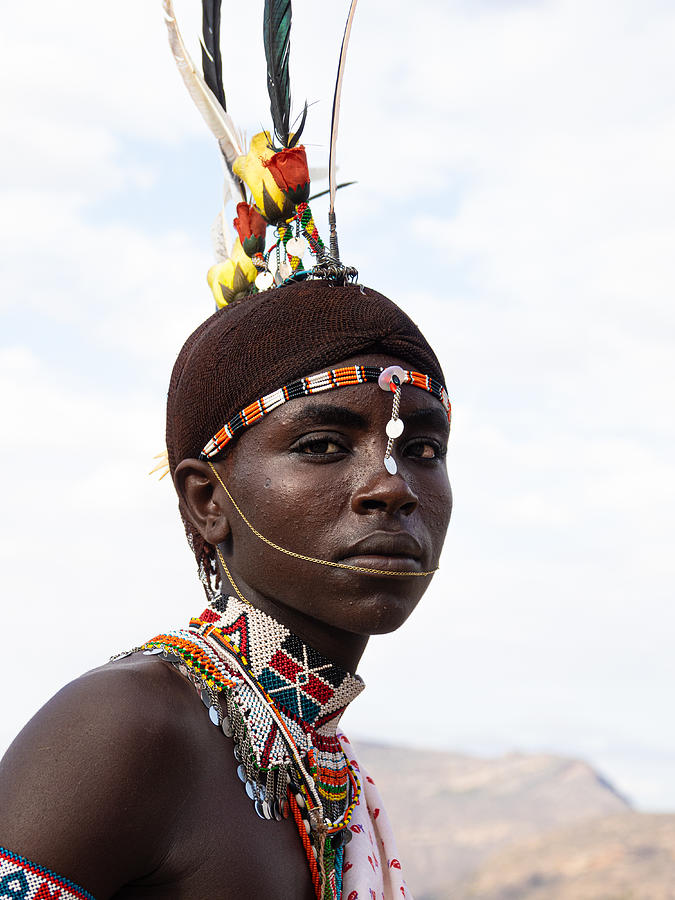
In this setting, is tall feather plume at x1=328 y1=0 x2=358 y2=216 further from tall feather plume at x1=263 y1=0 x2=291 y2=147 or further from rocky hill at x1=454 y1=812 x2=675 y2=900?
rocky hill at x1=454 y1=812 x2=675 y2=900

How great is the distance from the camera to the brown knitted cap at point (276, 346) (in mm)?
3260

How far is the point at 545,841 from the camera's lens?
14945 millimetres

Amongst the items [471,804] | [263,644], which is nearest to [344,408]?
[263,644]

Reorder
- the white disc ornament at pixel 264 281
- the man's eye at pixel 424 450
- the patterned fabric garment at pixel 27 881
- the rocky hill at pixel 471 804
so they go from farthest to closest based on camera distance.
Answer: the rocky hill at pixel 471 804 → the white disc ornament at pixel 264 281 → the man's eye at pixel 424 450 → the patterned fabric garment at pixel 27 881

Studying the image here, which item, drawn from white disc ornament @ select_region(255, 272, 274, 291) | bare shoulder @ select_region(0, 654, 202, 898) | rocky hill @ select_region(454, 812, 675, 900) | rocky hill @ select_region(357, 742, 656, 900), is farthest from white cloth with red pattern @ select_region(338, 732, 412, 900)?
rocky hill @ select_region(357, 742, 656, 900)

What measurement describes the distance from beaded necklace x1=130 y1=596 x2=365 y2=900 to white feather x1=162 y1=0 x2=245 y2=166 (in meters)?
1.71

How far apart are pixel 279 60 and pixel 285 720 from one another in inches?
87.4

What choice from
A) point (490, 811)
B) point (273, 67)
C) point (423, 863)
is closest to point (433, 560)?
point (273, 67)

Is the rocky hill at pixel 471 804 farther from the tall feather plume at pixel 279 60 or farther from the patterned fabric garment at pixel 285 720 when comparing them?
the tall feather plume at pixel 279 60

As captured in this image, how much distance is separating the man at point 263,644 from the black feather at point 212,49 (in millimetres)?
964

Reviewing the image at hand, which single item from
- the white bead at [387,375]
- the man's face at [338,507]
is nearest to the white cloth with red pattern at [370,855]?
the man's face at [338,507]

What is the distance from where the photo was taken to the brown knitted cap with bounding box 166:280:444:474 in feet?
10.7

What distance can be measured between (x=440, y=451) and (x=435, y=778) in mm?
18765

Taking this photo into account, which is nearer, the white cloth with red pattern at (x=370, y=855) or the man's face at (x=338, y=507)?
the man's face at (x=338, y=507)
